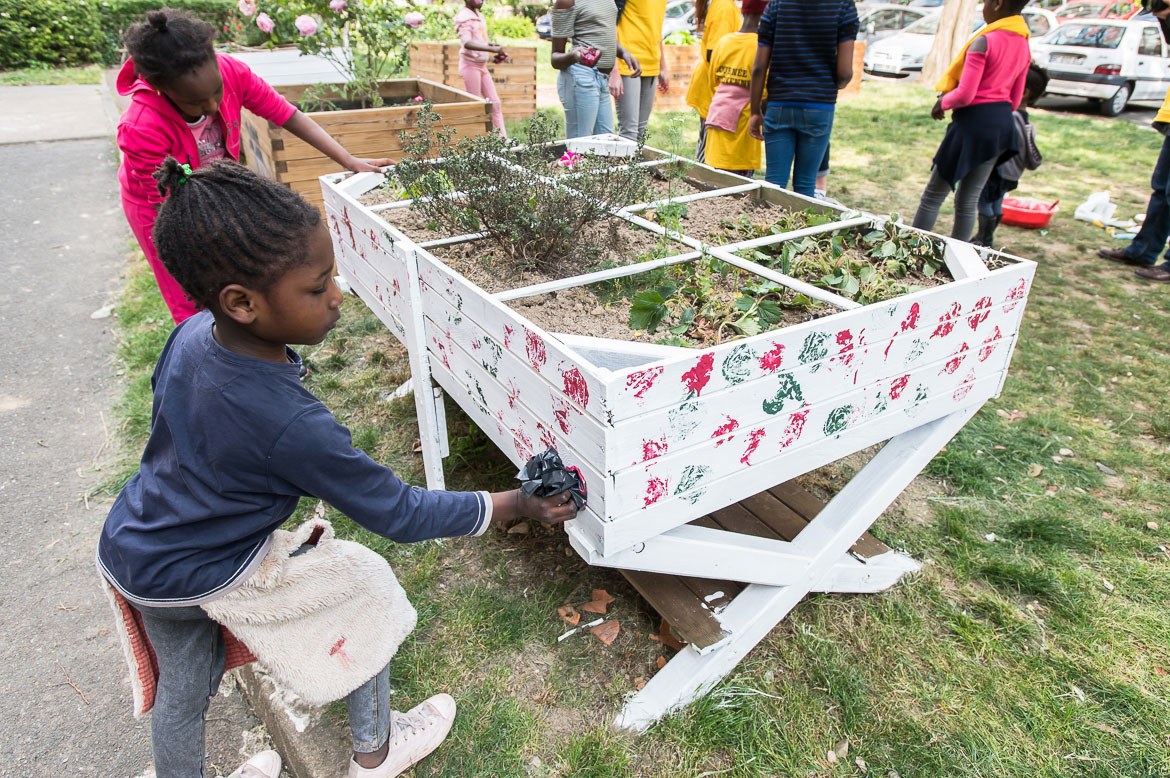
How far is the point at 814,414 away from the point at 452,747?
4.59 feet

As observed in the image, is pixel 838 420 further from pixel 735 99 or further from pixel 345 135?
pixel 345 135

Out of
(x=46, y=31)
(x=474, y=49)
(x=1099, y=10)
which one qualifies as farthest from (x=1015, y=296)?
(x=46, y=31)

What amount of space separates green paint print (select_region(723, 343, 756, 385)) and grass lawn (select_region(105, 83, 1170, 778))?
1.05m

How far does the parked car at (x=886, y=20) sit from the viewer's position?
17.5 meters

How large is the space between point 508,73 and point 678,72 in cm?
371

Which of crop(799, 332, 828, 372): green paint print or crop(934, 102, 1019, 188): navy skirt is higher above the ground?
crop(934, 102, 1019, 188): navy skirt

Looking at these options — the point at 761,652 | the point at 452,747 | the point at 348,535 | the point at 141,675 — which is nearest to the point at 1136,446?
the point at 761,652

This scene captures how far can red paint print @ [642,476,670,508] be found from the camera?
174 centimetres

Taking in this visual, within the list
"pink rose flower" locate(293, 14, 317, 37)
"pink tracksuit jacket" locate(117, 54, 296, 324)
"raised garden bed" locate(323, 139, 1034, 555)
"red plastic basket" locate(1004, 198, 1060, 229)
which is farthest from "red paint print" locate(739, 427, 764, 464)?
"red plastic basket" locate(1004, 198, 1060, 229)

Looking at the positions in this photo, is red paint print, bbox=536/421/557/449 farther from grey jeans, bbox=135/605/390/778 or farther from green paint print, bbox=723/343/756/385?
grey jeans, bbox=135/605/390/778

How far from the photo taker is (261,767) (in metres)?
2.05

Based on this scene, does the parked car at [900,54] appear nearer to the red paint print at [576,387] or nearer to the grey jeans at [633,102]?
the grey jeans at [633,102]

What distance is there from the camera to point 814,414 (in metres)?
2.00

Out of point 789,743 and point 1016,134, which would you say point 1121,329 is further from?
point 789,743
